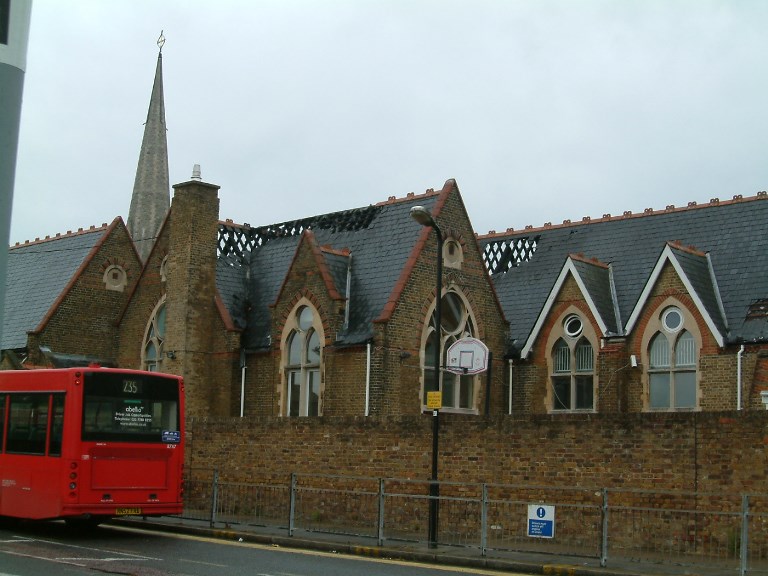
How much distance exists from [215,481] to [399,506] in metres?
3.99

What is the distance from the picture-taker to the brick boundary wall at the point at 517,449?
19219mm

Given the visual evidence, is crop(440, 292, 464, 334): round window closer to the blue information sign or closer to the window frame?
the window frame

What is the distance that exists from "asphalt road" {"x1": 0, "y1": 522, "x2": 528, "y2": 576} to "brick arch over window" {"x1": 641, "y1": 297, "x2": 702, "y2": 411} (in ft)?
43.9

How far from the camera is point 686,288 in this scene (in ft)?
98.4

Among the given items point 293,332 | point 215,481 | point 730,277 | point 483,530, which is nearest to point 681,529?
point 483,530

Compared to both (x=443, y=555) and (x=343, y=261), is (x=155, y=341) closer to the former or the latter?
(x=343, y=261)

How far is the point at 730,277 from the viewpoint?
3083 cm

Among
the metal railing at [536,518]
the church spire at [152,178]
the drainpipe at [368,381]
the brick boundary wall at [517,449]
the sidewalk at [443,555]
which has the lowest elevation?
the sidewalk at [443,555]

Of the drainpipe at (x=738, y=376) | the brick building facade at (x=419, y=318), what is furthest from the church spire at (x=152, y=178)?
the drainpipe at (x=738, y=376)

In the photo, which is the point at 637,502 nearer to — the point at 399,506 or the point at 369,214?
the point at 399,506

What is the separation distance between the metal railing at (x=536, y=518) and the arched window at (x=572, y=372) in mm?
10114

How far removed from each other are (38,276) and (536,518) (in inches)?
1067

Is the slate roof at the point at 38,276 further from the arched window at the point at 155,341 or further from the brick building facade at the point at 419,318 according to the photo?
the arched window at the point at 155,341

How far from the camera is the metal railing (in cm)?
1812
